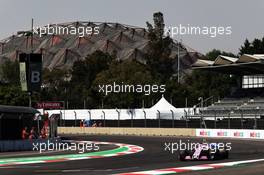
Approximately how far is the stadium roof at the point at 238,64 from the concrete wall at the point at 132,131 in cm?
1204

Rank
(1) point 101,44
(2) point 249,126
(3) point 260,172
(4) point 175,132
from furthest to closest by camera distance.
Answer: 1. (1) point 101,44
2. (4) point 175,132
3. (2) point 249,126
4. (3) point 260,172

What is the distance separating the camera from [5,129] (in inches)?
1060

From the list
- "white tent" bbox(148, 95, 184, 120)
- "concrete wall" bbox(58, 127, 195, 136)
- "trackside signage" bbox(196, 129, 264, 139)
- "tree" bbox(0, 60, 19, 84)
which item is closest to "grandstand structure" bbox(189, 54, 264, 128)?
"white tent" bbox(148, 95, 184, 120)

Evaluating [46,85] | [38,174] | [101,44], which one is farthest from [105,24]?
[38,174]

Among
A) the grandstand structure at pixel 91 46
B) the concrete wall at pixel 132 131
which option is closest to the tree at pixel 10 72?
the grandstand structure at pixel 91 46

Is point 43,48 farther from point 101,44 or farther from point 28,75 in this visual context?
point 28,75

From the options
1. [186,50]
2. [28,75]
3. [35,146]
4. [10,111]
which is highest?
[186,50]

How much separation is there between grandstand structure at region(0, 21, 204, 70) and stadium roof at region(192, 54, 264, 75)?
75949 millimetres

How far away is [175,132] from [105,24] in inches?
4686

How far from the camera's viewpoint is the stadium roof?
169 ft

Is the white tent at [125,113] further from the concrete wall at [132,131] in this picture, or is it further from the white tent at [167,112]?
the concrete wall at [132,131]

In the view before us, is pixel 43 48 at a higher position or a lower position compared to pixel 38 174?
higher

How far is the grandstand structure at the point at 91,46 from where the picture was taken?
141125 mm

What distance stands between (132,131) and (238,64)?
1261 cm
